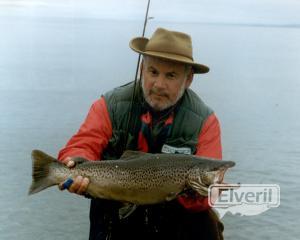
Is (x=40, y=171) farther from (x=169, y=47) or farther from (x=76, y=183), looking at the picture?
(x=169, y=47)

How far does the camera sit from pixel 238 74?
45781 mm

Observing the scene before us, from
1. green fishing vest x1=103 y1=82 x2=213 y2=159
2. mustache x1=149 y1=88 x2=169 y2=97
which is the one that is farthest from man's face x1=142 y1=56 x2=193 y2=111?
green fishing vest x1=103 y1=82 x2=213 y2=159

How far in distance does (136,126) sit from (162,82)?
1.70 ft

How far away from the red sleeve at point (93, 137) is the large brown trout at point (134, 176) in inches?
12.4

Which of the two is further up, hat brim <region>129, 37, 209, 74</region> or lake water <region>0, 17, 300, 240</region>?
hat brim <region>129, 37, 209, 74</region>

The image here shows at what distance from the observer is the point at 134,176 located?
4.98m

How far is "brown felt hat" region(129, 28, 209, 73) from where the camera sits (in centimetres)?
538

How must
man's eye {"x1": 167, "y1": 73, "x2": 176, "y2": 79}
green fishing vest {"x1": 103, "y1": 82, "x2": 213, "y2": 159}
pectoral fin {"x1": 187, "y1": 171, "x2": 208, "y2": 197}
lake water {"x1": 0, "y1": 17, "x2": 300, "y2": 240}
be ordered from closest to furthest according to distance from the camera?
pectoral fin {"x1": 187, "y1": 171, "x2": 208, "y2": 197}
man's eye {"x1": 167, "y1": 73, "x2": 176, "y2": 79}
green fishing vest {"x1": 103, "y1": 82, "x2": 213, "y2": 159}
lake water {"x1": 0, "y1": 17, "x2": 300, "y2": 240}

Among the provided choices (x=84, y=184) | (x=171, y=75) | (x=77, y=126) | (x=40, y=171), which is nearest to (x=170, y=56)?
(x=171, y=75)

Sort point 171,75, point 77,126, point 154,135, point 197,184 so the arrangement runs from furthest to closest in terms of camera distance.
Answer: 1. point 77,126
2. point 154,135
3. point 171,75
4. point 197,184

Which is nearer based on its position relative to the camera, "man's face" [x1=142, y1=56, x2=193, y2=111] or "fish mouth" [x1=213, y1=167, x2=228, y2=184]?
"fish mouth" [x1=213, y1=167, x2=228, y2=184]

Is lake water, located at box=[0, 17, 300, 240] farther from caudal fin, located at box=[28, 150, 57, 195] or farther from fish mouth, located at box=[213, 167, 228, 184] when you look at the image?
fish mouth, located at box=[213, 167, 228, 184]

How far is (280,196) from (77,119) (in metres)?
9.88

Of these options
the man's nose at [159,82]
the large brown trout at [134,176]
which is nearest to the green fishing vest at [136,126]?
the man's nose at [159,82]
